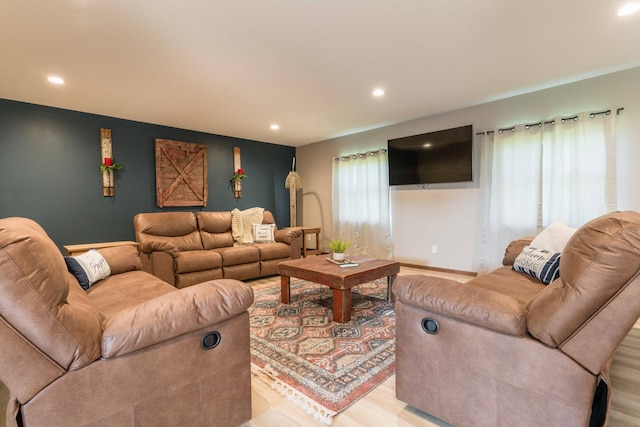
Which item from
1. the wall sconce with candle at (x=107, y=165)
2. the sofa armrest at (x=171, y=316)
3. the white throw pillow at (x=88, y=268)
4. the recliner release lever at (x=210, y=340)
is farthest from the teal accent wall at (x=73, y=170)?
the recliner release lever at (x=210, y=340)

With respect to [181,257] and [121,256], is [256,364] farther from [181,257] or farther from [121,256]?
[181,257]

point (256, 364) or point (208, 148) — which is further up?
point (208, 148)

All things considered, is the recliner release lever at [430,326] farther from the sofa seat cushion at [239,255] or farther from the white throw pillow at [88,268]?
the sofa seat cushion at [239,255]

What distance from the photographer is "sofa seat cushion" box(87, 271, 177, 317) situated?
5.95 ft

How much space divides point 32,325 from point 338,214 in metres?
5.21

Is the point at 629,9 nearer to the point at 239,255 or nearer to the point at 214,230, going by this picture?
the point at 239,255

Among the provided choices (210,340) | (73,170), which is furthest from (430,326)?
(73,170)

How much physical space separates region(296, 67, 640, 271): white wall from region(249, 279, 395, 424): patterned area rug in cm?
190

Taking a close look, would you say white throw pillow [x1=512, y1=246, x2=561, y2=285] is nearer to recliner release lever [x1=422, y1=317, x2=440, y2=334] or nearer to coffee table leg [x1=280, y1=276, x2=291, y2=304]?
recliner release lever [x1=422, y1=317, x2=440, y2=334]

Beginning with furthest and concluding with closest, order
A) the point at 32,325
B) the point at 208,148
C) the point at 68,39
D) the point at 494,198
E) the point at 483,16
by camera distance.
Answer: the point at 208,148 < the point at 494,198 < the point at 68,39 < the point at 483,16 < the point at 32,325

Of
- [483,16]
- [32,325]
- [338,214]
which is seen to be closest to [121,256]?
[32,325]

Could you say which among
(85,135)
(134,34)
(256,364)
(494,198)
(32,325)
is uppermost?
(134,34)

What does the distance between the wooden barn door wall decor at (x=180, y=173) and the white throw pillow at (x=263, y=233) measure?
4.17ft

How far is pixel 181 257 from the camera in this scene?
357 centimetres
